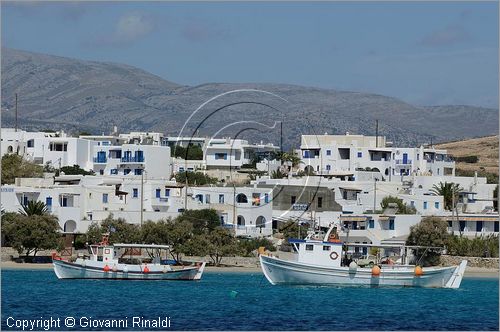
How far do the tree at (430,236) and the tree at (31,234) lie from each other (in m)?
21.8

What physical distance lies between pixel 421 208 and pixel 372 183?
7.79 metres

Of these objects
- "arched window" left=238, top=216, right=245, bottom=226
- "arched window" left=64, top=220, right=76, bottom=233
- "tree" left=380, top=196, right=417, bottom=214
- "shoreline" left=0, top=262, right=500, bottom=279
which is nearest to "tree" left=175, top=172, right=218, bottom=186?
"arched window" left=238, top=216, right=245, bottom=226

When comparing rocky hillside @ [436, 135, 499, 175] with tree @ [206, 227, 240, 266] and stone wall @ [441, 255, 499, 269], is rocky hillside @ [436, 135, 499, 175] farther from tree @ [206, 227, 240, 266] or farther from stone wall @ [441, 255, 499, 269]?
tree @ [206, 227, 240, 266]

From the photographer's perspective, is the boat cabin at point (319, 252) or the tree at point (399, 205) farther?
the tree at point (399, 205)

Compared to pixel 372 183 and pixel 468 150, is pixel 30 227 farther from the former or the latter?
pixel 468 150

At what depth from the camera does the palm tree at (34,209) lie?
295 feet

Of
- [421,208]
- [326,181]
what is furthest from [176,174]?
[421,208]

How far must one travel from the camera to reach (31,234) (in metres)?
83.4

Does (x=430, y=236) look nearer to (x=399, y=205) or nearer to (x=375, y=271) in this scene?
(x=399, y=205)

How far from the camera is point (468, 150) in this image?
18825cm

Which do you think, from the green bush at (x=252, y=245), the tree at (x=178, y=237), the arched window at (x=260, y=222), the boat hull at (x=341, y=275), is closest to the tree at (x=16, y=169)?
the arched window at (x=260, y=222)

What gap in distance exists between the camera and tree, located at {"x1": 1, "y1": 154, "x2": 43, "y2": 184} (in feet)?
352

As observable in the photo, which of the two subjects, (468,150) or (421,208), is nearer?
(421,208)

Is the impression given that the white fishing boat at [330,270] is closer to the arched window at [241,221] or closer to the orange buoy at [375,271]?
the orange buoy at [375,271]
